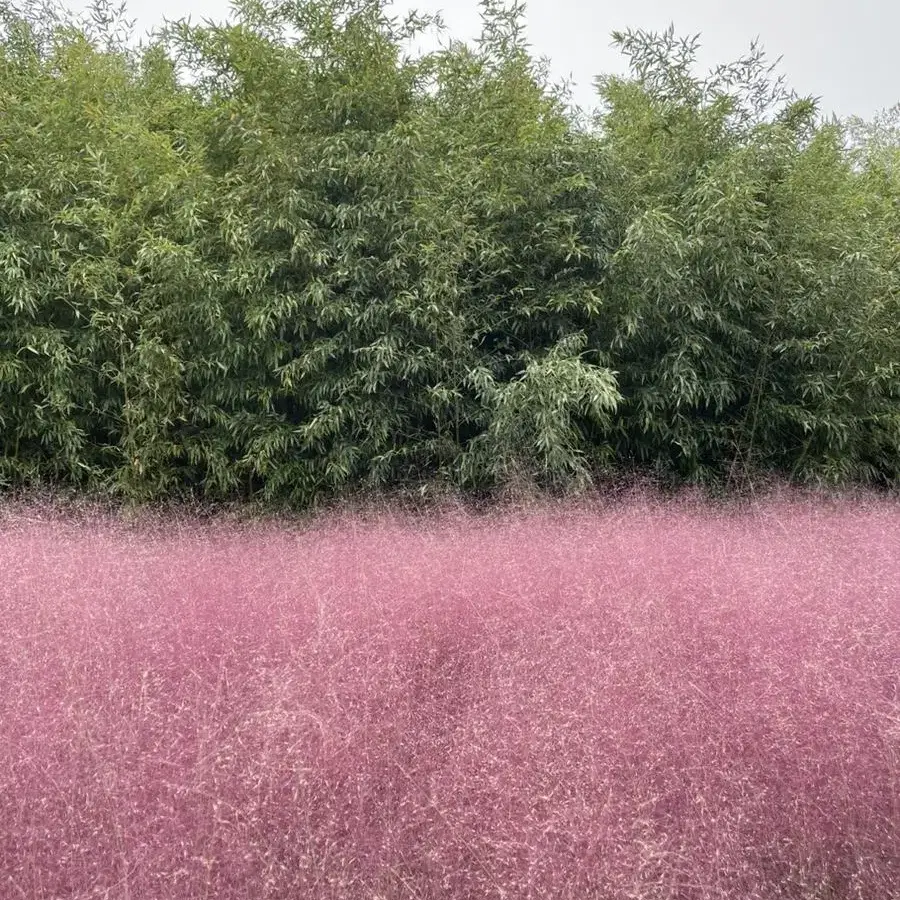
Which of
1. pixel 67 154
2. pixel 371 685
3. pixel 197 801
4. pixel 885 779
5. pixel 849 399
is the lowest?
pixel 197 801

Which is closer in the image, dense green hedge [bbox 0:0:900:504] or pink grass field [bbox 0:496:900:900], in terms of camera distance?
pink grass field [bbox 0:496:900:900]

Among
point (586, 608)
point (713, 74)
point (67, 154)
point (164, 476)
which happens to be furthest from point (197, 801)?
point (713, 74)

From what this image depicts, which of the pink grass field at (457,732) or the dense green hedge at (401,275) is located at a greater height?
the dense green hedge at (401,275)

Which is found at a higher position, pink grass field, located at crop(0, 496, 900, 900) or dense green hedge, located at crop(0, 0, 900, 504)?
dense green hedge, located at crop(0, 0, 900, 504)

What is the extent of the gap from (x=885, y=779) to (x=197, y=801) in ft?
5.31

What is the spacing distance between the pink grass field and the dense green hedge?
2290mm

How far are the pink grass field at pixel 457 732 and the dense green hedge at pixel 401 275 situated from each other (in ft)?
7.51

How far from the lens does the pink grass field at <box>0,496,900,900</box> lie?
1.53 m

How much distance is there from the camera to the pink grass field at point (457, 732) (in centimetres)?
153

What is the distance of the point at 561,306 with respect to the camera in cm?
534

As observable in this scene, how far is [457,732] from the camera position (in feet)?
6.39

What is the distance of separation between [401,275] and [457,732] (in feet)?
12.5

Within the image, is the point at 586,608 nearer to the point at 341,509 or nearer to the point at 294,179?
the point at 341,509

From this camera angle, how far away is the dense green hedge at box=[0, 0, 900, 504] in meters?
5.13
